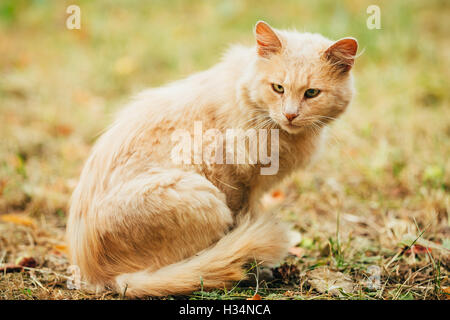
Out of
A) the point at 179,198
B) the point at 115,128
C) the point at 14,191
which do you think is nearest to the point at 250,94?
the point at 179,198

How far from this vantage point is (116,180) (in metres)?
1.96

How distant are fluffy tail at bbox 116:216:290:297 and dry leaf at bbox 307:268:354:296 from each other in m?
0.25

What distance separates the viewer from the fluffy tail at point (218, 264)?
5.92 ft

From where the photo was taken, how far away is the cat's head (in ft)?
6.08

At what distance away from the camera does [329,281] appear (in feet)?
6.49

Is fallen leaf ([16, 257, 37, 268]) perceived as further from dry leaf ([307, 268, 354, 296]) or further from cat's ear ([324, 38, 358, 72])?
cat's ear ([324, 38, 358, 72])

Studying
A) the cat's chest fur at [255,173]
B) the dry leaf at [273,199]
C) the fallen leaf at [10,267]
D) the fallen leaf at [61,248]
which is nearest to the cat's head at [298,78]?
the cat's chest fur at [255,173]

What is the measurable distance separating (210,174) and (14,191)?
1.77 meters

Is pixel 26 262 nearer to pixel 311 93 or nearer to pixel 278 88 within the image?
pixel 278 88

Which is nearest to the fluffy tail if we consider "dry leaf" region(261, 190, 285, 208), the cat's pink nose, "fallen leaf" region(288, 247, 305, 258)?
"fallen leaf" region(288, 247, 305, 258)

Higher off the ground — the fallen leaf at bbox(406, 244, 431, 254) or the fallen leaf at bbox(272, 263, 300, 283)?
the fallen leaf at bbox(406, 244, 431, 254)

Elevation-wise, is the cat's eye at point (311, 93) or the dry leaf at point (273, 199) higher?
the cat's eye at point (311, 93)

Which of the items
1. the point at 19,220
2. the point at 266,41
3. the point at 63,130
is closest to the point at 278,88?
the point at 266,41

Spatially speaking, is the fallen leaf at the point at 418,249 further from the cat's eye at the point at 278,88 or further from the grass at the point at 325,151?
the cat's eye at the point at 278,88
